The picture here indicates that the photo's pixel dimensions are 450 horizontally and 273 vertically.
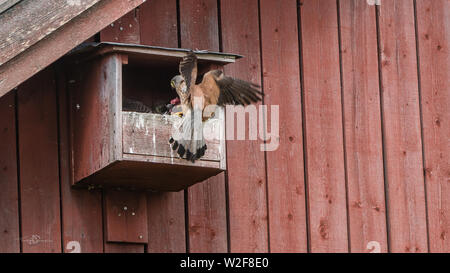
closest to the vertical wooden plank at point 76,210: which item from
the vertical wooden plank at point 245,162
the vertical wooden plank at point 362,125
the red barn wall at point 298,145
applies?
the red barn wall at point 298,145

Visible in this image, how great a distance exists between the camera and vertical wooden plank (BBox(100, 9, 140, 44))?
7531mm

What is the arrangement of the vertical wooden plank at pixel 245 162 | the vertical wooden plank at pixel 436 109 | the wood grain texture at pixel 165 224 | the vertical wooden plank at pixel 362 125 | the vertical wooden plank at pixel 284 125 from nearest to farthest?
the wood grain texture at pixel 165 224, the vertical wooden plank at pixel 245 162, the vertical wooden plank at pixel 284 125, the vertical wooden plank at pixel 362 125, the vertical wooden plank at pixel 436 109

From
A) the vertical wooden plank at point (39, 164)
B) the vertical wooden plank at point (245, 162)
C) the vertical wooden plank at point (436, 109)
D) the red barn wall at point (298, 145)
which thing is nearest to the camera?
the vertical wooden plank at point (39, 164)

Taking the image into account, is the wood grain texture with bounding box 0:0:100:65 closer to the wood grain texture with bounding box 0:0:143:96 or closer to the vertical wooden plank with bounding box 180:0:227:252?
the wood grain texture with bounding box 0:0:143:96

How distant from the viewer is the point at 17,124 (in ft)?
23.9

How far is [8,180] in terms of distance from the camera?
283 inches

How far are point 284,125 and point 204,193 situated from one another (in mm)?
586

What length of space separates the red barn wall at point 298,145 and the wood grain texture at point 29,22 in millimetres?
751

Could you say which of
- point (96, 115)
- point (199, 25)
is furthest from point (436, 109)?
point (96, 115)

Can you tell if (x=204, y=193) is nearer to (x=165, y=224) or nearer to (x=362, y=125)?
(x=165, y=224)

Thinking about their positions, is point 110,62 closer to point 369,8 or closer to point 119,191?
point 119,191

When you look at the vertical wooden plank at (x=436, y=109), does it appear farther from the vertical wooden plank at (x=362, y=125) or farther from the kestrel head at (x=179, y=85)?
the kestrel head at (x=179, y=85)

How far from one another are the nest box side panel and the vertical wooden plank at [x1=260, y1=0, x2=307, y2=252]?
972mm

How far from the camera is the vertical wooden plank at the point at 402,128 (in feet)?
26.5
